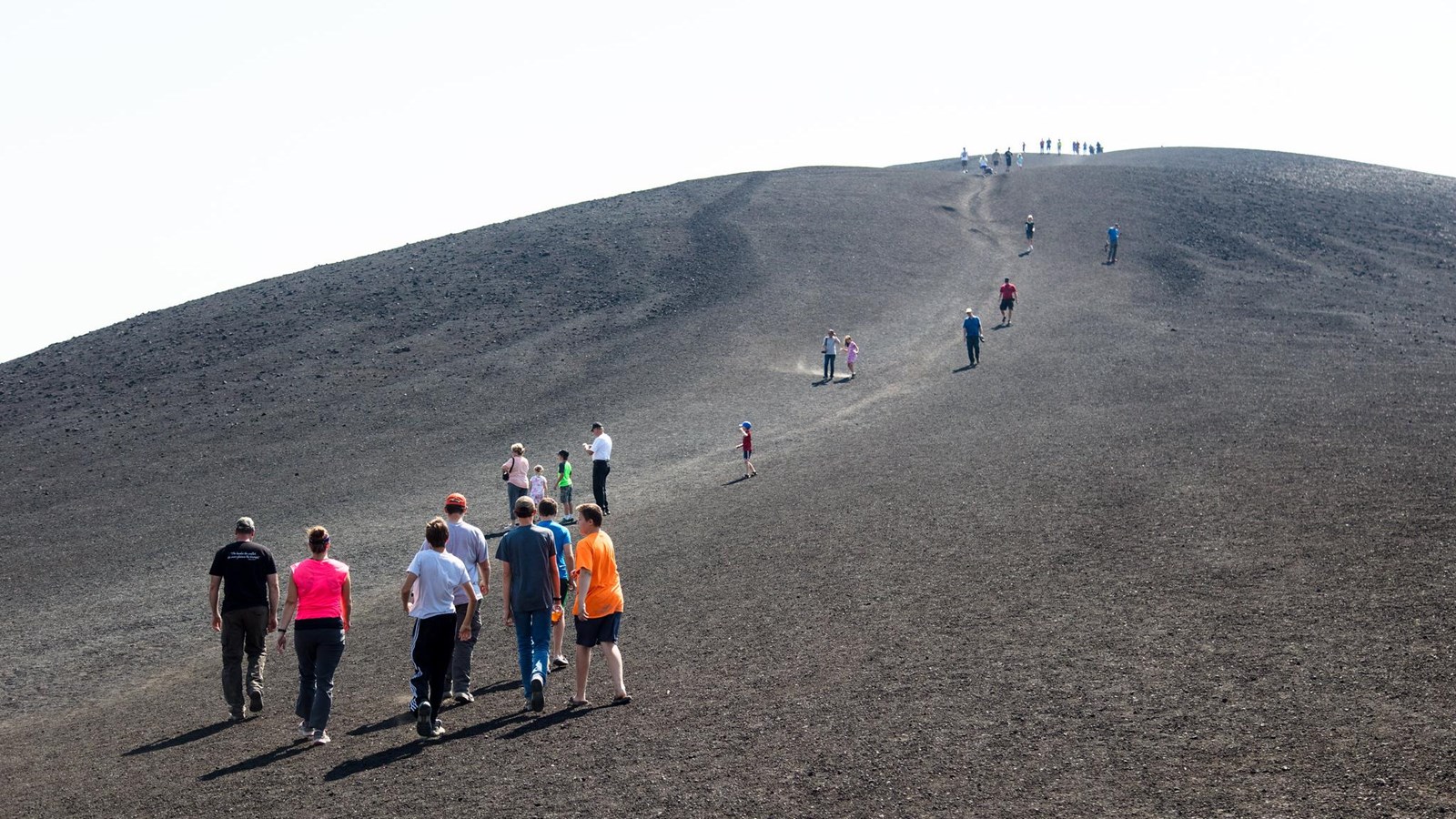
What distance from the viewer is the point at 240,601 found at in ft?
35.9

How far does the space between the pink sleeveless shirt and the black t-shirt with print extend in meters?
1.31

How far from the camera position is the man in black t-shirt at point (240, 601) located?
35.6 feet

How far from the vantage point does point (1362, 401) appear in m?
22.4

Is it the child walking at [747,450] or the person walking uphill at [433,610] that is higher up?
the person walking uphill at [433,610]

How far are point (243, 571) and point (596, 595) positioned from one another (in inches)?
150

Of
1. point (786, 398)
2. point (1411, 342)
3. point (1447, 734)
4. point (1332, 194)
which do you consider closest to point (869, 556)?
point (1447, 734)

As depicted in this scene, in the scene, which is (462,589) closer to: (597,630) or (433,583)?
(433,583)

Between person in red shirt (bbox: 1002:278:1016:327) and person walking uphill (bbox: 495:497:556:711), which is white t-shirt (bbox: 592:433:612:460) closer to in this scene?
person walking uphill (bbox: 495:497:556:711)

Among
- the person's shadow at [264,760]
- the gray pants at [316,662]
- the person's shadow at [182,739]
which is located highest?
the gray pants at [316,662]

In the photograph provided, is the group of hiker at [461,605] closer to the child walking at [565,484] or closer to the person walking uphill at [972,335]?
the child walking at [565,484]

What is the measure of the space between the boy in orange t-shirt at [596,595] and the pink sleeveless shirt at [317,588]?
2045 mm

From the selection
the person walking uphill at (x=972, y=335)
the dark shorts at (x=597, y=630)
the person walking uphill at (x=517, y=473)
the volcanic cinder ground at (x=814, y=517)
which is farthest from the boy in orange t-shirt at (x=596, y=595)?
the person walking uphill at (x=972, y=335)

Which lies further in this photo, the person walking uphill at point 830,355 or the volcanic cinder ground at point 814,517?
the person walking uphill at point 830,355

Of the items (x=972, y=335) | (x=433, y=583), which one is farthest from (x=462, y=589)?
(x=972, y=335)
